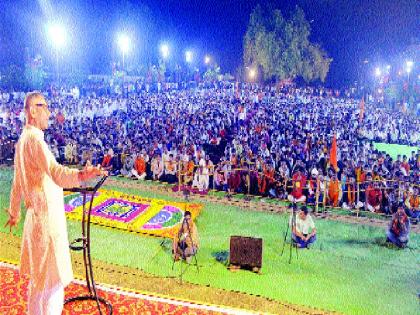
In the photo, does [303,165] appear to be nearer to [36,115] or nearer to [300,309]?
[300,309]

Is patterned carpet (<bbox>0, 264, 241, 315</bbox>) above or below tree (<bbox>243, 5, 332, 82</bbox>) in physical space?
below

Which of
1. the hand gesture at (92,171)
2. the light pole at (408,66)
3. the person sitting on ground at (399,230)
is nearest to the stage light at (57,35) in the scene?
the light pole at (408,66)

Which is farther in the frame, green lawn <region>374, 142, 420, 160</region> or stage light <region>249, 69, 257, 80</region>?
stage light <region>249, 69, 257, 80</region>

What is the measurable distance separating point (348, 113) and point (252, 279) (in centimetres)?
1552

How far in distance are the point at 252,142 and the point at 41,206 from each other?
1161cm

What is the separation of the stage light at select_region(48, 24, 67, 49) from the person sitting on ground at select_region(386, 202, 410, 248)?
24586 mm

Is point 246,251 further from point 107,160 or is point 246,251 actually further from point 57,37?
point 57,37

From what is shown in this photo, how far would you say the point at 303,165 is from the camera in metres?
11.4

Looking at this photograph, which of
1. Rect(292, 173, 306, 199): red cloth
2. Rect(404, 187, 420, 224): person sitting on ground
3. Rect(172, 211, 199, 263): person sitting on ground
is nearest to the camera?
Rect(172, 211, 199, 263): person sitting on ground

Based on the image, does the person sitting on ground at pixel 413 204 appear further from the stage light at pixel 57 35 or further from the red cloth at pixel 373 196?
the stage light at pixel 57 35

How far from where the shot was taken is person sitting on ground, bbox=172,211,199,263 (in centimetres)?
668

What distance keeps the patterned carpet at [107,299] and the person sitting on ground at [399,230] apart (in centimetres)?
450

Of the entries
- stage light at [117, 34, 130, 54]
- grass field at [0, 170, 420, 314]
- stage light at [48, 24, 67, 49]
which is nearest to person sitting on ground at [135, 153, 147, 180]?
grass field at [0, 170, 420, 314]

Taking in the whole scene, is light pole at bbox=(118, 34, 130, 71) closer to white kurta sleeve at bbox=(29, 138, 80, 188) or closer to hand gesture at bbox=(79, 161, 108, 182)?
white kurta sleeve at bbox=(29, 138, 80, 188)
